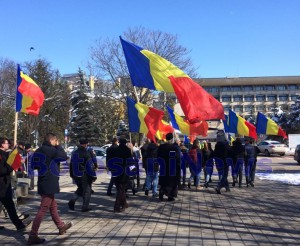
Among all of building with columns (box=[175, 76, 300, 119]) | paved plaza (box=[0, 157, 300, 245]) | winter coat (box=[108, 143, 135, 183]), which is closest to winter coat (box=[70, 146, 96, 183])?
winter coat (box=[108, 143, 135, 183])

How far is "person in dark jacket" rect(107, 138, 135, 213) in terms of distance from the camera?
964cm

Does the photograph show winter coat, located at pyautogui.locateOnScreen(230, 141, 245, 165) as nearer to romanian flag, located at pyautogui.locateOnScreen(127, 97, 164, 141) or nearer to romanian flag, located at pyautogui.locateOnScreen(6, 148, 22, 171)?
romanian flag, located at pyautogui.locateOnScreen(127, 97, 164, 141)

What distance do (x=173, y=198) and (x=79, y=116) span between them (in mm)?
41635

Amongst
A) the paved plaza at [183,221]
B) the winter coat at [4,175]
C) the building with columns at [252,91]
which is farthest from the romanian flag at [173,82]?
the building with columns at [252,91]

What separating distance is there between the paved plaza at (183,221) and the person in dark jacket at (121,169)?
0.85 ft

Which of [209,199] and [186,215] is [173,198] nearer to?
[209,199]

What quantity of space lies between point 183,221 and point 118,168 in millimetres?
2157

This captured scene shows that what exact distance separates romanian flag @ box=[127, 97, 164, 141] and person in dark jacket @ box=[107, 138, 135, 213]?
2.24 meters

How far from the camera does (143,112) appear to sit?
12.3 meters

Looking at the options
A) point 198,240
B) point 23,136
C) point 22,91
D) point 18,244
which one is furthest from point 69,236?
point 23,136

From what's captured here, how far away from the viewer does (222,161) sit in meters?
13.2

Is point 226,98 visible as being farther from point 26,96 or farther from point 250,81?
point 26,96

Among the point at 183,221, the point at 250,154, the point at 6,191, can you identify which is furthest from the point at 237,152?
the point at 6,191

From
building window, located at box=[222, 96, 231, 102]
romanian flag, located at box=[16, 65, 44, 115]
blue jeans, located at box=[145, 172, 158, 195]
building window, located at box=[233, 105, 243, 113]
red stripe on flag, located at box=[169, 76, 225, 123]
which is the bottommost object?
blue jeans, located at box=[145, 172, 158, 195]
